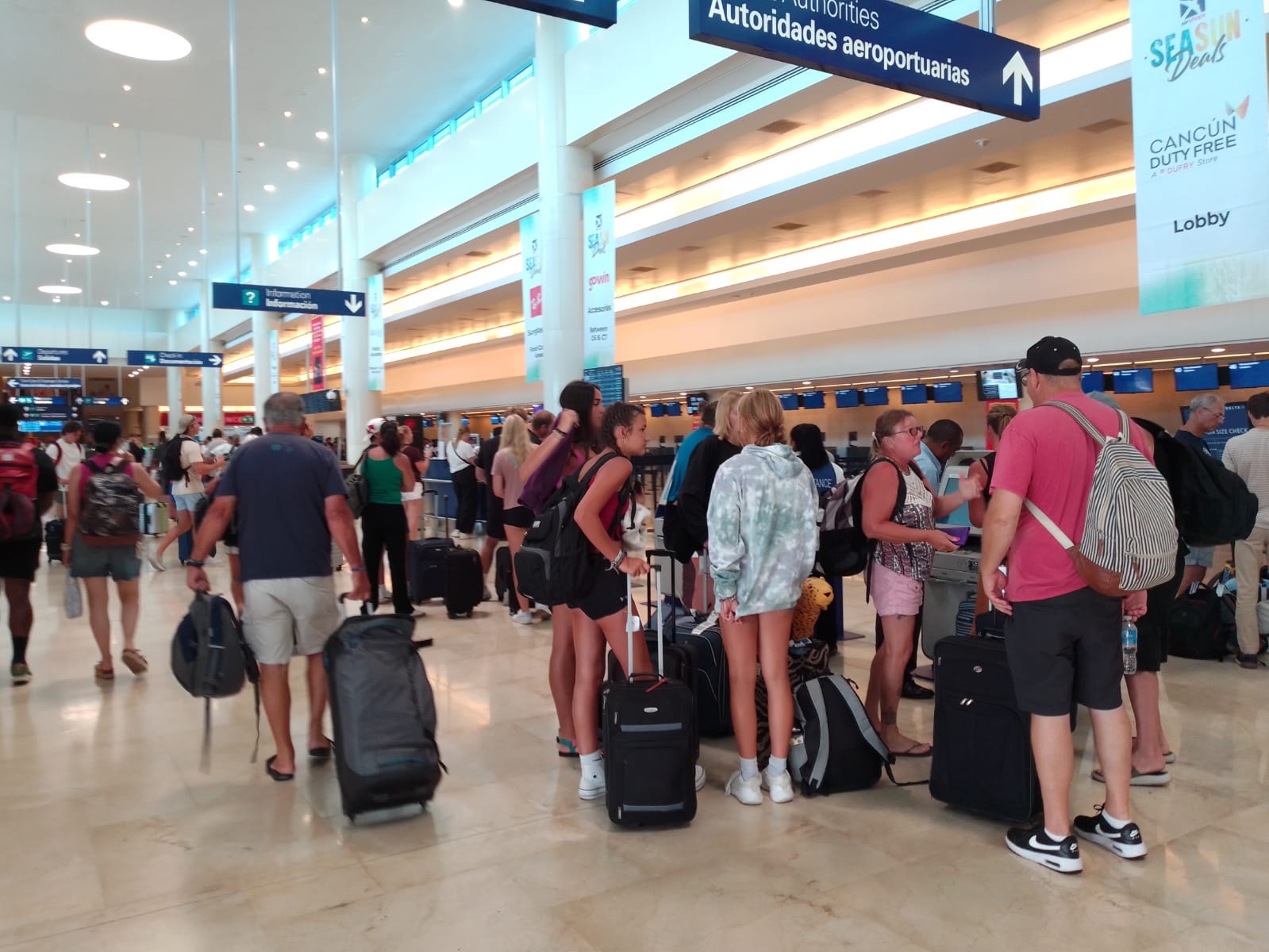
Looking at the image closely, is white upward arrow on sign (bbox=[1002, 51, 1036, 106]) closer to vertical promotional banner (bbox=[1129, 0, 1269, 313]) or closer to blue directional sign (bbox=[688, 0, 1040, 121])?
blue directional sign (bbox=[688, 0, 1040, 121])

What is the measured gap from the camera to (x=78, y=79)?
604 inches

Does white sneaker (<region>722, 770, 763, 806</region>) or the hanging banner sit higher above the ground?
the hanging banner

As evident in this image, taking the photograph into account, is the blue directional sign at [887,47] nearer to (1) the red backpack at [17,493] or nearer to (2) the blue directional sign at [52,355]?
(1) the red backpack at [17,493]

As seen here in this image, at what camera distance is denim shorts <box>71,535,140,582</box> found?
18.4ft

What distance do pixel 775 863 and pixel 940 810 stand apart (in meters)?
0.82

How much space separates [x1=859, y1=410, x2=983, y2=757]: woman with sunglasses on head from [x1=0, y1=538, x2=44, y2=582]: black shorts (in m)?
4.71

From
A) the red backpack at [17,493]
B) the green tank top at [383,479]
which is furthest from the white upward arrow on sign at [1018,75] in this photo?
the red backpack at [17,493]

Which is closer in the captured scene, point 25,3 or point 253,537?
point 253,537

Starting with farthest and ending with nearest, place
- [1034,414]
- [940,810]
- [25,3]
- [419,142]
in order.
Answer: [419,142] → [25,3] → [940,810] → [1034,414]

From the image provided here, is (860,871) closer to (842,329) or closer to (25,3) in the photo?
(842,329)

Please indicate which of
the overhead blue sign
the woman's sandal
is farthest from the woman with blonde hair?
the overhead blue sign

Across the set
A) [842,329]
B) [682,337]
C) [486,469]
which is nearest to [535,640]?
[486,469]

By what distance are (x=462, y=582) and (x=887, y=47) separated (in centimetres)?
501

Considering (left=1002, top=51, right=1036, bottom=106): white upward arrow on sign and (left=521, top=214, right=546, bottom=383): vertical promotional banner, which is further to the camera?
(left=521, top=214, right=546, bottom=383): vertical promotional banner
